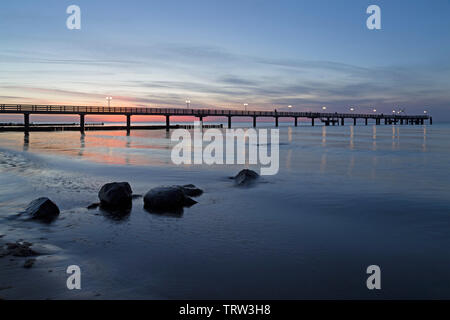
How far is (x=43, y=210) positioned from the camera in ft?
31.2

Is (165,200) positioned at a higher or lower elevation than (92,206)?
higher

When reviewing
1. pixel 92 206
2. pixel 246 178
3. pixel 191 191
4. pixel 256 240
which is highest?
pixel 246 178

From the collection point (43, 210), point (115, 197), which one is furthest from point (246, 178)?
point (43, 210)

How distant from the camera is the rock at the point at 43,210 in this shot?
9.38m

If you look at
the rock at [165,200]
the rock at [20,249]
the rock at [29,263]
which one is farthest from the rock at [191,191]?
the rock at [29,263]

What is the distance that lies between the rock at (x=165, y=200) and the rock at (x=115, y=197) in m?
0.65

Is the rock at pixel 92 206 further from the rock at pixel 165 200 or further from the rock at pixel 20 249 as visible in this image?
the rock at pixel 20 249

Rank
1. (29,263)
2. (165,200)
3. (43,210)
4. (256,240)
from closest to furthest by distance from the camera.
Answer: (29,263) < (256,240) < (43,210) < (165,200)

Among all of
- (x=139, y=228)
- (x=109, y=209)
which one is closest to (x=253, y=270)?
(x=139, y=228)

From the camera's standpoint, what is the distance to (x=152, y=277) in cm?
607

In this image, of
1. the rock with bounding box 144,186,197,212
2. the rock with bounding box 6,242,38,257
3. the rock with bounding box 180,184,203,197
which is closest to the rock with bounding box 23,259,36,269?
the rock with bounding box 6,242,38,257

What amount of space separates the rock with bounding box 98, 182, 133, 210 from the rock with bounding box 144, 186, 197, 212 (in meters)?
0.65

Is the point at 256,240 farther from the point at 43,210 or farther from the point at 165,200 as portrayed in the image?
the point at 43,210

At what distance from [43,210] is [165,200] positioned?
322cm
